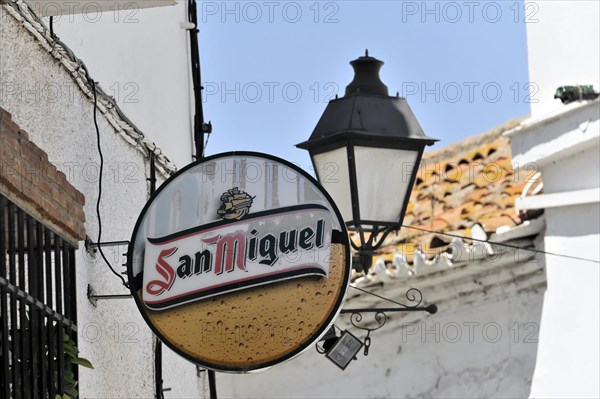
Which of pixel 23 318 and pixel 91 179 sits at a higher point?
pixel 91 179

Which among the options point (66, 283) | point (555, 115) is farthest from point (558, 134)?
point (66, 283)

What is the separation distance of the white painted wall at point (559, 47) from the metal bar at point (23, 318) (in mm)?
5589

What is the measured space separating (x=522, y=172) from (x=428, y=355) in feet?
6.65

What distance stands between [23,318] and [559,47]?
6149 millimetres

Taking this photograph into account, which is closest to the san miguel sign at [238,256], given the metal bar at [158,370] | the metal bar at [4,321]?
the metal bar at [4,321]

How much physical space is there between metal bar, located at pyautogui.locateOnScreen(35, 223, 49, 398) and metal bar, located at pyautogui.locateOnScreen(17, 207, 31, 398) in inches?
4.7

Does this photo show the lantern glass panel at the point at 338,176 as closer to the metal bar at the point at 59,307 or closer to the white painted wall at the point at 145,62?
the white painted wall at the point at 145,62

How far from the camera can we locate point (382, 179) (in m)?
8.32

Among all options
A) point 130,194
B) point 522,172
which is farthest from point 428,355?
point 130,194

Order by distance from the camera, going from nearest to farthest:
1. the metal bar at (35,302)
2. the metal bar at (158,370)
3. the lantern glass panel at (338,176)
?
the metal bar at (35,302) → the lantern glass panel at (338,176) → the metal bar at (158,370)

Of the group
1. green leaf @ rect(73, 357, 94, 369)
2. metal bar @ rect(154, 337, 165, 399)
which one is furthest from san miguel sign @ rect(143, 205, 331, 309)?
metal bar @ rect(154, 337, 165, 399)

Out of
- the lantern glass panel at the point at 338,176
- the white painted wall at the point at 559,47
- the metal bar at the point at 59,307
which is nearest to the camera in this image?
the metal bar at the point at 59,307

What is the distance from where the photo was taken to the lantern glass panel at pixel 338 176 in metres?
8.30

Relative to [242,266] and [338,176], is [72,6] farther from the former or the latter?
[338,176]
